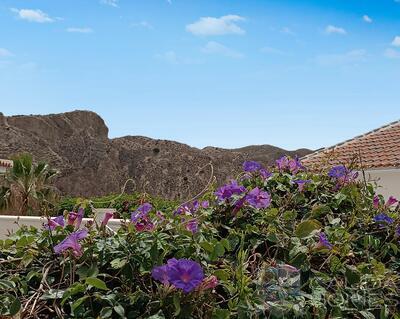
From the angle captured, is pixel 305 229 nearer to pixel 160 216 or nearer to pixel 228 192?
pixel 228 192

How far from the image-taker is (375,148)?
1678cm

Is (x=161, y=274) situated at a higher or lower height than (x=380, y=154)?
lower

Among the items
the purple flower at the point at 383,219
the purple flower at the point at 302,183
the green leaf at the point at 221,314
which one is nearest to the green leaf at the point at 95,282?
the green leaf at the point at 221,314

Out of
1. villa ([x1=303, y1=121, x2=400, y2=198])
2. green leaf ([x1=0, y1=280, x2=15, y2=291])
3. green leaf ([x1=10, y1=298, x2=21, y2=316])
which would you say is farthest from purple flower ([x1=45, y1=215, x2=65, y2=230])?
villa ([x1=303, y1=121, x2=400, y2=198])

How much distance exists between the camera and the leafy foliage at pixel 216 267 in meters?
1.79

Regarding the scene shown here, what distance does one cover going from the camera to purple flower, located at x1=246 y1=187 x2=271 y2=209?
242 cm

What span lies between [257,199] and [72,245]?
0.81 metres

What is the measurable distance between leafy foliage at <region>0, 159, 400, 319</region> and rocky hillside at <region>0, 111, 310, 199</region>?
23893mm

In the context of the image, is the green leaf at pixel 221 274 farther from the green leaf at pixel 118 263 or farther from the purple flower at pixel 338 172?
the purple flower at pixel 338 172

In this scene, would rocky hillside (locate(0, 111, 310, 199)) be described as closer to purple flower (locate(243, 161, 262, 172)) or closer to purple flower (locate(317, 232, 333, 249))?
purple flower (locate(243, 161, 262, 172))

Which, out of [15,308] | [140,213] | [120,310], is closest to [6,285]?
[15,308]

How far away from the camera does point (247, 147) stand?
35875 millimetres

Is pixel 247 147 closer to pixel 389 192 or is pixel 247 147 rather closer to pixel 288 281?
pixel 389 192

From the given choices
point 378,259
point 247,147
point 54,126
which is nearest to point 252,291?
point 378,259
